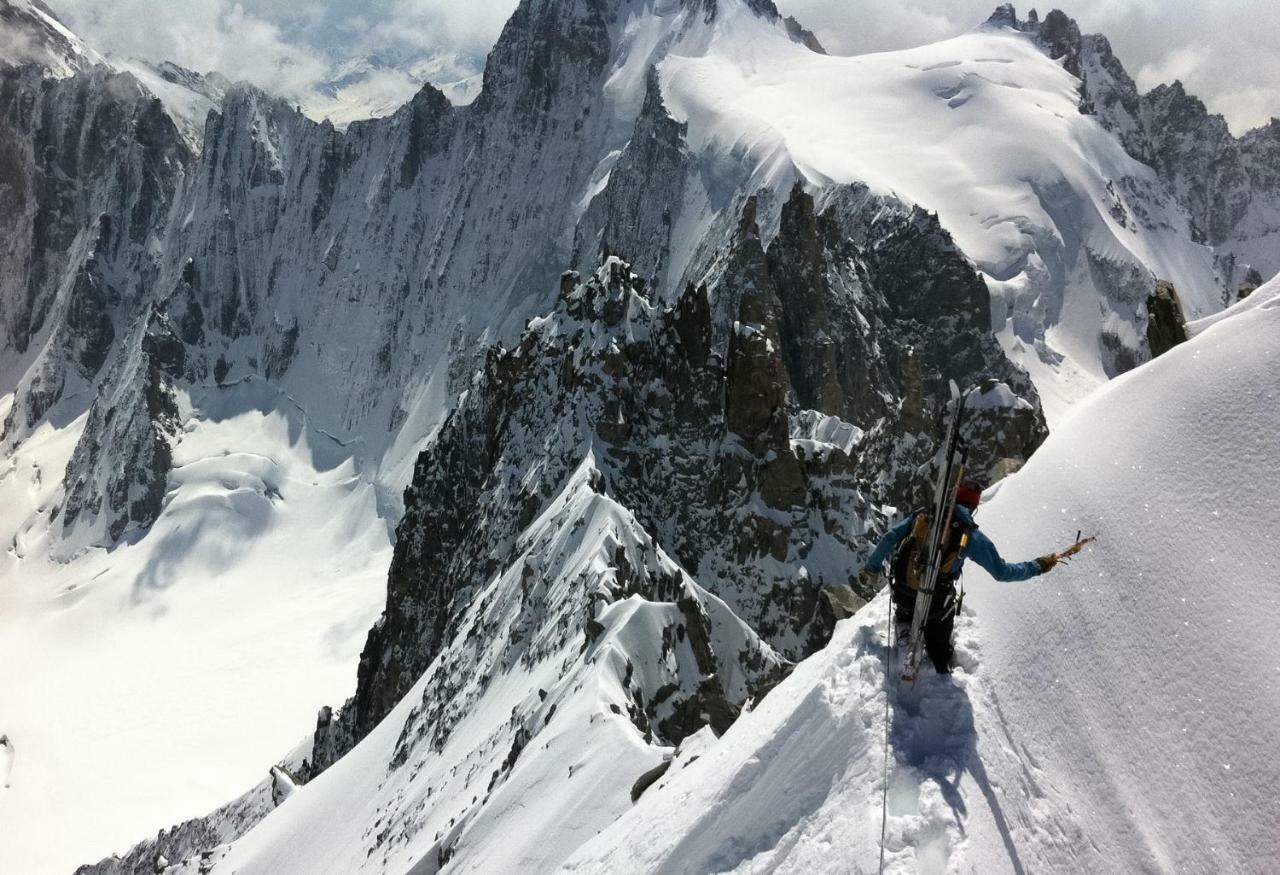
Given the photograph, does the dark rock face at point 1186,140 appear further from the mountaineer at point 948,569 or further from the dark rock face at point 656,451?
the mountaineer at point 948,569

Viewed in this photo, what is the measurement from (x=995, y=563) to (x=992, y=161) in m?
140

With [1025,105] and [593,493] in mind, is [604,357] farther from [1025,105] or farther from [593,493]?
[1025,105]

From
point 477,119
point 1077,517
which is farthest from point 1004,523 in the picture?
point 477,119

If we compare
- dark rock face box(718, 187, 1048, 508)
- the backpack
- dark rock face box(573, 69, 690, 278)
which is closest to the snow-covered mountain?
dark rock face box(718, 187, 1048, 508)

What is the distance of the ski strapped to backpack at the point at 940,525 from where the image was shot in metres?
9.50

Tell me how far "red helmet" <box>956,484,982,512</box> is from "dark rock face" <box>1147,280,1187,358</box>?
12894mm

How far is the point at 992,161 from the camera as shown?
136375 mm

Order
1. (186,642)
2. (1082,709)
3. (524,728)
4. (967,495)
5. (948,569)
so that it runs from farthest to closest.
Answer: (186,642) < (524,728) < (967,495) < (948,569) < (1082,709)

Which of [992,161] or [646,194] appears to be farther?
[992,161]

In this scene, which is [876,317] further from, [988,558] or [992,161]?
[988,558]

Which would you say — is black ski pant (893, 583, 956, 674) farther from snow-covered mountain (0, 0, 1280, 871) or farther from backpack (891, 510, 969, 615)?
snow-covered mountain (0, 0, 1280, 871)

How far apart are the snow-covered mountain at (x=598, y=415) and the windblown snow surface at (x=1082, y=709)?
6400 mm

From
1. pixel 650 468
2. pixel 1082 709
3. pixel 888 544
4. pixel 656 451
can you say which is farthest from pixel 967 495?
pixel 656 451

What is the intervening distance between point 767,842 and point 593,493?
32533mm
